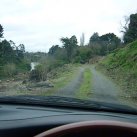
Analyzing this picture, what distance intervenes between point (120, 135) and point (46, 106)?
0.62 meters

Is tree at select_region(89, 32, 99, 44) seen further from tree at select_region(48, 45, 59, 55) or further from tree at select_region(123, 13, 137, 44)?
tree at select_region(123, 13, 137, 44)

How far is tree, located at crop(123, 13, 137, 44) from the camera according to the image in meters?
76.3

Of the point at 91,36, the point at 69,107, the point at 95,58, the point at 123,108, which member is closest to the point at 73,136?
the point at 69,107

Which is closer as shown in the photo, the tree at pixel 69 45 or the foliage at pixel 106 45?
the foliage at pixel 106 45

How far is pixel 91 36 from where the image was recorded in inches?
5113

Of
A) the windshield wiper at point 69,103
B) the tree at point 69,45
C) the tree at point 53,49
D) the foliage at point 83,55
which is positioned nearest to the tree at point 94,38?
the tree at point 53,49

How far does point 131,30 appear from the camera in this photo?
256 ft

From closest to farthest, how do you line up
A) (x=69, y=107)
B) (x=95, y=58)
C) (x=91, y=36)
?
1. (x=69, y=107)
2. (x=95, y=58)
3. (x=91, y=36)

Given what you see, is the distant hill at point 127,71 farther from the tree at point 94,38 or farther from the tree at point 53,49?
the tree at point 94,38

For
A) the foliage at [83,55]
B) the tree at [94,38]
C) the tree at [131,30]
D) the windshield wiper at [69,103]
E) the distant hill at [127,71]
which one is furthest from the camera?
the tree at [94,38]

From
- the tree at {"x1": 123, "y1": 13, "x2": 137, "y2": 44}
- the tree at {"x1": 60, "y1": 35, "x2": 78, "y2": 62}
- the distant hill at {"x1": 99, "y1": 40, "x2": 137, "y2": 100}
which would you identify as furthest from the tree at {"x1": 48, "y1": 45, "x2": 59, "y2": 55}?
the distant hill at {"x1": 99, "y1": 40, "x2": 137, "y2": 100}

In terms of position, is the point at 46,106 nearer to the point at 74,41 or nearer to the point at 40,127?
the point at 40,127

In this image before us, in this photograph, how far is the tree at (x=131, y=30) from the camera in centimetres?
7630

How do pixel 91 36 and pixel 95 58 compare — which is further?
pixel 91 36
